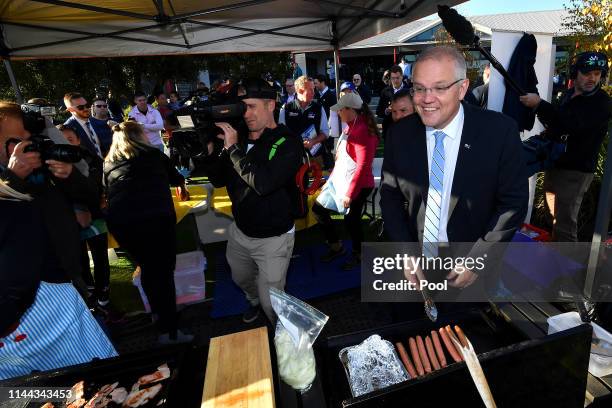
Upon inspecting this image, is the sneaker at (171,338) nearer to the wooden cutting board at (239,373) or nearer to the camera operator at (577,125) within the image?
the wooden cutting board at (239,373)

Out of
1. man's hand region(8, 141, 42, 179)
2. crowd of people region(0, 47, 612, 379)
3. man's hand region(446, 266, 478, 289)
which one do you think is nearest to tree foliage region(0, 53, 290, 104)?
crowd of people region(0, 47, 612, 379)

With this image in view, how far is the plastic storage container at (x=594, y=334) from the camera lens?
1.25 metres

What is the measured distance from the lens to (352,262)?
171 inches

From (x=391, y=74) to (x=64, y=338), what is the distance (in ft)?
25.6

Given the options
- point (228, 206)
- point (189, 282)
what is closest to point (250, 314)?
point (189, 282)

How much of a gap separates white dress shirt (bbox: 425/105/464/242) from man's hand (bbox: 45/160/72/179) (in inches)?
77.7

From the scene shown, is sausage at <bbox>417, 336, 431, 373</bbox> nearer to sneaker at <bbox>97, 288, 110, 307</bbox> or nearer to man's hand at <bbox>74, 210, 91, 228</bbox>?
man's hand at <bbox>74, 210, 91, 228</bbox>

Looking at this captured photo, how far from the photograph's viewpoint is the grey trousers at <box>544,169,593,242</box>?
11.3 ft

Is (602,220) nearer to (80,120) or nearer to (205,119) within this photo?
(205,119)

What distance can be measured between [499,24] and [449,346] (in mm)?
25114

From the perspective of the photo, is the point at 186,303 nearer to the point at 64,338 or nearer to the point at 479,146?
the point at 64,338

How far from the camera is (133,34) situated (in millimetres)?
5051

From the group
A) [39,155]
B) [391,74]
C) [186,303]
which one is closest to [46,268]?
[39,155]

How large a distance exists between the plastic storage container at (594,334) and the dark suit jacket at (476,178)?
1.45 feet
